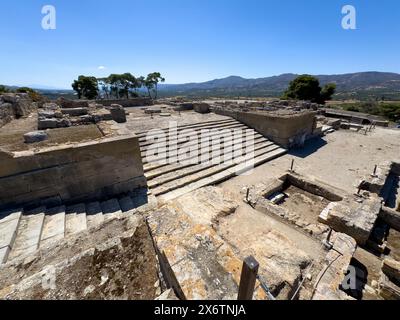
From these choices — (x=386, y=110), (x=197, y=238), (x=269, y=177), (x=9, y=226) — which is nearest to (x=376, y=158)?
(x=269, y=177)

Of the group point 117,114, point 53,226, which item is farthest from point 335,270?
point 117,114

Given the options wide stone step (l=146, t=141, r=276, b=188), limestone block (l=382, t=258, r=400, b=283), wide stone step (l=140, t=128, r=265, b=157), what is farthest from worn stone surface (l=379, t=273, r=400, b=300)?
wide stone step (l=140, t=128, r=265, b=157)

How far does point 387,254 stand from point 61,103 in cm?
1838

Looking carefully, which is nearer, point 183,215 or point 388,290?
point 183,215

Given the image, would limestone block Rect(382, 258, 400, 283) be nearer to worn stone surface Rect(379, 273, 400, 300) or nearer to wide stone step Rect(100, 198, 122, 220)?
worn stone surface Rect(379, 273, 400, 300)

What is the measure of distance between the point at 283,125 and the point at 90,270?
1087 centimetres

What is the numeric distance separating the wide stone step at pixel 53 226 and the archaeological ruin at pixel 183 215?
24 mm

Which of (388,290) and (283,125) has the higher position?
(283,125)

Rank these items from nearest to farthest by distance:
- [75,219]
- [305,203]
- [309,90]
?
[75,219] < [305,203] < [309,90]

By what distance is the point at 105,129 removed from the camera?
20.5 ft

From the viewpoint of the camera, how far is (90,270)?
2117mm

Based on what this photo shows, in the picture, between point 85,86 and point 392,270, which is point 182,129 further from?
point 85,86

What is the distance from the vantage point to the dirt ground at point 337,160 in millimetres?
7402
